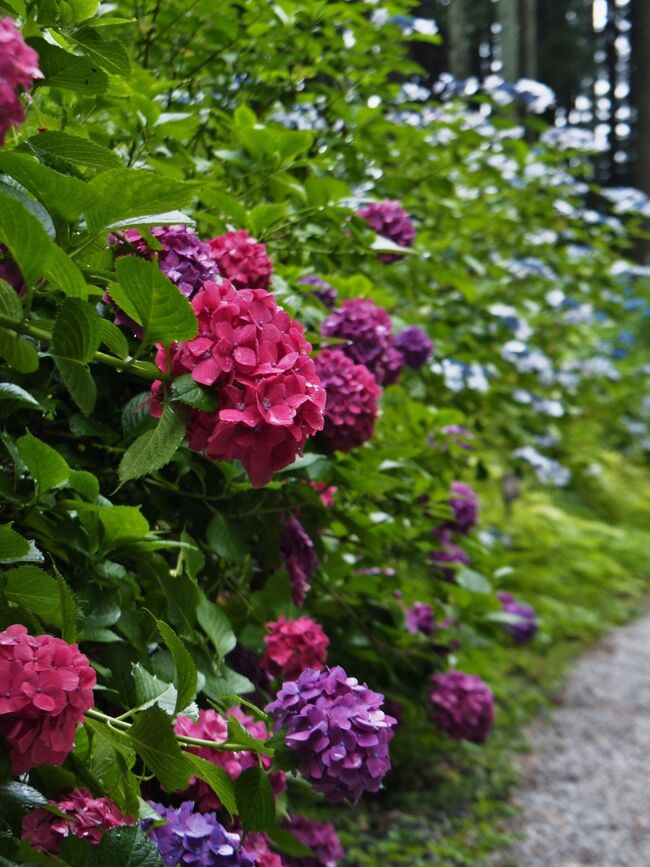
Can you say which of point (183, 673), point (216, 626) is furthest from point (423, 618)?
point (183, 673)

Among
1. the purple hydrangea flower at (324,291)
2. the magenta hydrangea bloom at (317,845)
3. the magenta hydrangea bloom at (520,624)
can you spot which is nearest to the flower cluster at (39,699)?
the magenta hydrangea bloom at (317,845)

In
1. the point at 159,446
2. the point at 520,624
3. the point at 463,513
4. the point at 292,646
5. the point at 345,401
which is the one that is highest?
the point at 159,446

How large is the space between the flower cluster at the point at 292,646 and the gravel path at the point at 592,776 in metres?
1.73

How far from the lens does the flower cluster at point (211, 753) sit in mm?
1104

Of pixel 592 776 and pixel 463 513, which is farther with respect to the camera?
pixel 592 776

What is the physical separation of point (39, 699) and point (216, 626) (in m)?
0.49

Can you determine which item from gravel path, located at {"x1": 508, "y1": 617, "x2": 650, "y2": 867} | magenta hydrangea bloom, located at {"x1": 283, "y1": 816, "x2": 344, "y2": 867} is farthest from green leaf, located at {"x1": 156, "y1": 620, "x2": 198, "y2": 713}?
gravel path, located at {"x1": 508, "y1": 617, "x2": 650, "y2": 867}

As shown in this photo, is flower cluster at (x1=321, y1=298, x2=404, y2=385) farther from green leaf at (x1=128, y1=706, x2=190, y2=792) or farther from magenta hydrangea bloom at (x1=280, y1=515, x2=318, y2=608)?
green leaf at (x1=128, y1=706, x2=190, y2=792)

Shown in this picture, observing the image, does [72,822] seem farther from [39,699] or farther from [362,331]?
[362,331]

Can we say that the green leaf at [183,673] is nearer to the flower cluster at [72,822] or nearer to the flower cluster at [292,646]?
the flower cluster at [72,822]

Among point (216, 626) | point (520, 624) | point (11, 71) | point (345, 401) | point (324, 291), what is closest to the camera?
point (11, 71)

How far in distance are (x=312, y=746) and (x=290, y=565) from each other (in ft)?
2.08

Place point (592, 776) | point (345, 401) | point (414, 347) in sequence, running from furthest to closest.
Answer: point (592, 776), point (414, 347), point (345, 401)

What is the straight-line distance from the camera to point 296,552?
5.11 ft
